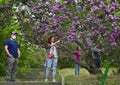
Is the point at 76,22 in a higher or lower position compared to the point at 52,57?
higher

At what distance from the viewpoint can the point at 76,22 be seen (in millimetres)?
10844

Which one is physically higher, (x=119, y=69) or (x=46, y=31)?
(x=46, y=31)

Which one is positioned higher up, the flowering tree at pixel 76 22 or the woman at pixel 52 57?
the flowering tree at pixel 76 22

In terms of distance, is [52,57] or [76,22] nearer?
[76,22]

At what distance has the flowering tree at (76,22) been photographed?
1013 cm

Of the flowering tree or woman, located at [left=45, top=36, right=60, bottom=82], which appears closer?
the flowering tree

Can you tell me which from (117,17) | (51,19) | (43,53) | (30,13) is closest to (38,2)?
(30,13)

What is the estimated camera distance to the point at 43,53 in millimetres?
25625

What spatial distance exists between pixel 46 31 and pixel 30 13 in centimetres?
163

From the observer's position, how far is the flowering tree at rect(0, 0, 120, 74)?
399 inches

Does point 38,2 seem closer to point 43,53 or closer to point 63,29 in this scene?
point 63,29

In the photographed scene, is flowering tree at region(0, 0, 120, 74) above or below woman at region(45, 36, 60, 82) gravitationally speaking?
above

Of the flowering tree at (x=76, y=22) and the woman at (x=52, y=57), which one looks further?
the woman at (x=52, y=57)

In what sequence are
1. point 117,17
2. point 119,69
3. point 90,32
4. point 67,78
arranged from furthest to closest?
point 119,69 → point 67,78 → point 90,32 → point 117,17
